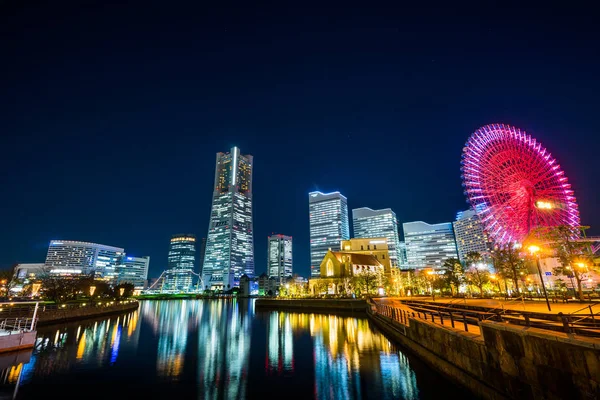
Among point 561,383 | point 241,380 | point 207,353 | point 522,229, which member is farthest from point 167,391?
point 522,229

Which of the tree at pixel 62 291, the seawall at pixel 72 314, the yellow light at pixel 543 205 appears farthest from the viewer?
the tree at pixel 62 291

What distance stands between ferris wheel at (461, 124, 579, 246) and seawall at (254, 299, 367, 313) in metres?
33.7

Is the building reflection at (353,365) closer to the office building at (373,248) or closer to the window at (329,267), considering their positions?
the window at (329,267)

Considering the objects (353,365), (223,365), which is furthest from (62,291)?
(353,365)

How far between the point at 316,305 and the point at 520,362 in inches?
2793

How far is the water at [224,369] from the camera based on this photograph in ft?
57.7

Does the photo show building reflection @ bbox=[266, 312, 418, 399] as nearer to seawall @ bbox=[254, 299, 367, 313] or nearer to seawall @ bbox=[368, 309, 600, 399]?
seawall @ bbox=[368, 309, 600, 399]

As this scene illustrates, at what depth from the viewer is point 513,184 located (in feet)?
158

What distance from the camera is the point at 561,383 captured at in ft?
33.2

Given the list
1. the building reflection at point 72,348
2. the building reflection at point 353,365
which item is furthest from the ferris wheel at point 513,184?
the building reflection at point 72,348

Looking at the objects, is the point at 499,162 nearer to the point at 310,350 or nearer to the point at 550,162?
the point at 550,162

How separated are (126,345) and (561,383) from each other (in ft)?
123

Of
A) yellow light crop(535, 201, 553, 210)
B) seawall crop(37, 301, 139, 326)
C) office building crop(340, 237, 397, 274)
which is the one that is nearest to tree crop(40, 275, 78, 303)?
seawall crop(37, 301, 139, 326)

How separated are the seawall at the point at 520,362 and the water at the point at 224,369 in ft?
5.55
